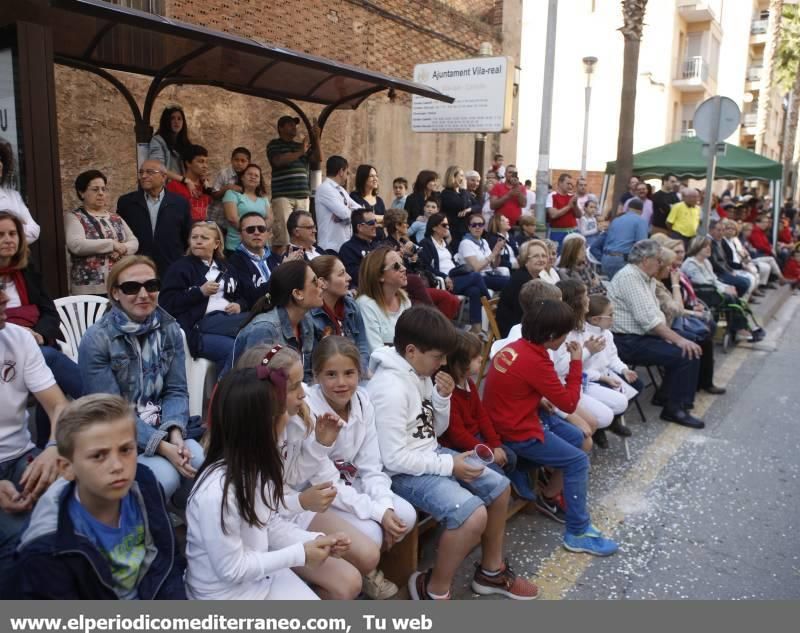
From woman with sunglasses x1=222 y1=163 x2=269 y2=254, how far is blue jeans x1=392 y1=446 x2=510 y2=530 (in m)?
3.78

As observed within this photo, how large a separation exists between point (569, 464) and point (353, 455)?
133 centimetres

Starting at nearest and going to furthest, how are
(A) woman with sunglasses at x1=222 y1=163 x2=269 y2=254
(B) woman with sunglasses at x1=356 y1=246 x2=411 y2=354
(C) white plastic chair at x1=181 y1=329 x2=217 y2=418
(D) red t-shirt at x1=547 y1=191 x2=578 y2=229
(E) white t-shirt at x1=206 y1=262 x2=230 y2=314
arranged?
(C) white plastic chair at x1=181 y1=329 x2=217 y2=418 → (E) white t-shirt at x1=206 y1=262 x2=230 y2=314 → (B) woman with sunglasses at x1=356 y1=246 x2=411 y2=354 → (A) woman with sunglasses at x1=222 y1=163 x2=269 y2=254 → (D) red t-shirt at x1=547 y1=191 x2=578 y2=229

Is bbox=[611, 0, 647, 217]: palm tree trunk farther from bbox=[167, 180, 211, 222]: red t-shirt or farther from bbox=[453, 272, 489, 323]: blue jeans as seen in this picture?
bbox=[167, 180, 211, 222]: red t-shirt

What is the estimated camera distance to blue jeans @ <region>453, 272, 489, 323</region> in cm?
756

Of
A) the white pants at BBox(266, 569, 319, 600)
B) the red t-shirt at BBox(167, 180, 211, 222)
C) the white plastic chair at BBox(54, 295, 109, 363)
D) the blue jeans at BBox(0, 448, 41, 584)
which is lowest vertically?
the white pants at BBox(266, 569, 319, 600)

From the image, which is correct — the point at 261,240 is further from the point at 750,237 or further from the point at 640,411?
the point at 750,237

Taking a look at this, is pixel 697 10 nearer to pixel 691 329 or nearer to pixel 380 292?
pixel 691 329

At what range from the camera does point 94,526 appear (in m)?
2.08

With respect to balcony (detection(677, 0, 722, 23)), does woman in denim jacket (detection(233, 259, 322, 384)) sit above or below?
below

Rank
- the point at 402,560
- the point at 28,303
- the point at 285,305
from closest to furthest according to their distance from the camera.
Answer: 1. the point at 402,560
2. the point at 28,303
3. the point at 285,305

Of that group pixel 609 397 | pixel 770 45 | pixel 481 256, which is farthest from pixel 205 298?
pixel 770 45

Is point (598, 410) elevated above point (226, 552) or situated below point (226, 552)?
below

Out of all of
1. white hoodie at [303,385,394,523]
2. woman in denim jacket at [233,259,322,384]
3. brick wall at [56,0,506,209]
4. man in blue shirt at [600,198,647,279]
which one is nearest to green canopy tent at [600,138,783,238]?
brick wall at [56,0,506,209]
